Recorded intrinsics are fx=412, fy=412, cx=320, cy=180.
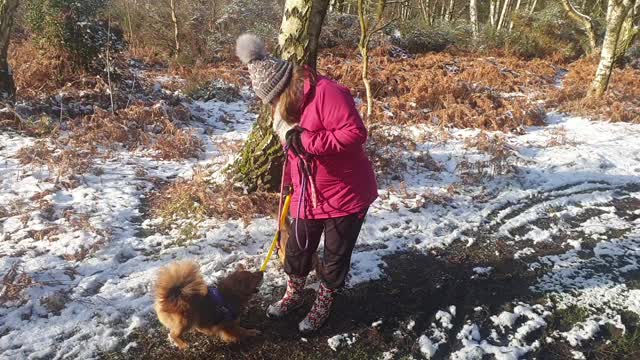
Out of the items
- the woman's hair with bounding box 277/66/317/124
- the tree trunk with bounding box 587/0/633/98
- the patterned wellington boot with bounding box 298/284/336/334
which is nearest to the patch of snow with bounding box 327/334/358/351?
the patterned wellington boot with bounding box 298/284/336/334

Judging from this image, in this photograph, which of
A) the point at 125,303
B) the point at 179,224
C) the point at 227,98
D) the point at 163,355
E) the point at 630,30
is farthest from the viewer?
the point at 630,30

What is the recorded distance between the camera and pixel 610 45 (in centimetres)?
967

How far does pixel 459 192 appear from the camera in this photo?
575 cm

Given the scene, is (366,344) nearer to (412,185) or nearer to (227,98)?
(412,185)

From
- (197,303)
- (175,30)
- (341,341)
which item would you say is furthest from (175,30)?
(341,341)

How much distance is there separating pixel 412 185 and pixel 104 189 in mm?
4064

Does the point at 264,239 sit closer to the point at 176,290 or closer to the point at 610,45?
the point at 176,290

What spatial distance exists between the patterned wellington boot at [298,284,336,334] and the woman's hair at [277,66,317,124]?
142 centimetres

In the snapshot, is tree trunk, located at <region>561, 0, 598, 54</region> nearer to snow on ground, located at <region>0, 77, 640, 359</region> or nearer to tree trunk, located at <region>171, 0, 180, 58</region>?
snow on ground, located at <region>0, 77, 640, 359</region>

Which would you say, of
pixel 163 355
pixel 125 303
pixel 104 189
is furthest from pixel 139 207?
pixel 163 355

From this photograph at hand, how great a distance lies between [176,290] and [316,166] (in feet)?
4.06

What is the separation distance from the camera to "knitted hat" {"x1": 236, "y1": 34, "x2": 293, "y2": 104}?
2.57 meters

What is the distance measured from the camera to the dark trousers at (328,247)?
298 centimetres

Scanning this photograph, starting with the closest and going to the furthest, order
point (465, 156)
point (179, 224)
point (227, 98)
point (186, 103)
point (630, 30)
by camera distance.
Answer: point (179, 224)
point (465, 156)
point (186, 103)
point (227, 98)
point (630, 30)
